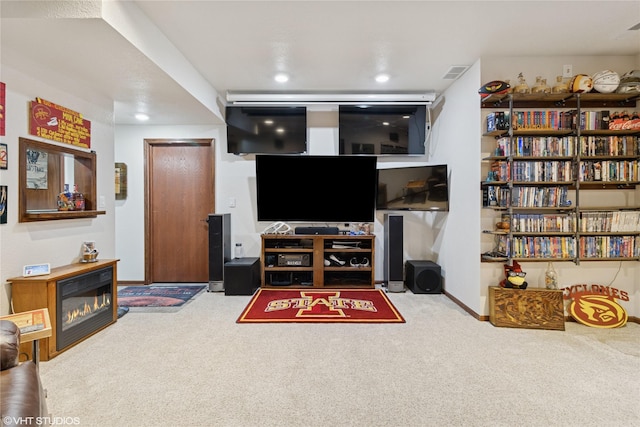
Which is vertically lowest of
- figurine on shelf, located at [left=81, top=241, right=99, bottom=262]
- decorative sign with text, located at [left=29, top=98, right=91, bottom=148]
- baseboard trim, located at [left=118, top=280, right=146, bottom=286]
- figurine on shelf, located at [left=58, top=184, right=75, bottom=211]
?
baseboard trim, located at [left=118, top=280, right=146, bottom=286]

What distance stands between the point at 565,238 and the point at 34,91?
4785 mm

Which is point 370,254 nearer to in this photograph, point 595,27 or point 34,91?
point 595,27

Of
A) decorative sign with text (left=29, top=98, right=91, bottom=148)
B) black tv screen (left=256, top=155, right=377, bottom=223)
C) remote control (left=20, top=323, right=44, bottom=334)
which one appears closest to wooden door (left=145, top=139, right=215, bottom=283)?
black tv screen (left=256, top=155, right=377, bottom=223)

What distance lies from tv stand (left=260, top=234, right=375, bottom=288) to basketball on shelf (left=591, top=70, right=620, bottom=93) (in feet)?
8.94

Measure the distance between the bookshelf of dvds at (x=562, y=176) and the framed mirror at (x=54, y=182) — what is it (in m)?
3.83

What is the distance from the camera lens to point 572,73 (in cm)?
308

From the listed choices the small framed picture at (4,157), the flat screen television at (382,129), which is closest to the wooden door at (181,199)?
the flat screen television at (382,129)

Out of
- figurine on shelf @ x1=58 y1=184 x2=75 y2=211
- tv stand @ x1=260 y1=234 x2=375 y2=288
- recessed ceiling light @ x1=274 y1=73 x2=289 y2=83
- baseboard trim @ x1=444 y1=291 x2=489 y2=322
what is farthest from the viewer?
tv stand @ x1=260 y1=234 x2=375 y2=288

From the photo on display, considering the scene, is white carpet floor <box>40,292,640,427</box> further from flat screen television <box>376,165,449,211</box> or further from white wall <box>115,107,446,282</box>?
white wall <box>115,107,446,282</box>

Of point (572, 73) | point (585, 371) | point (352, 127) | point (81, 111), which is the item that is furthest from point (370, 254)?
point (81, 111)

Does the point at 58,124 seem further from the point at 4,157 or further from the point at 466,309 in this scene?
the point at 466,309

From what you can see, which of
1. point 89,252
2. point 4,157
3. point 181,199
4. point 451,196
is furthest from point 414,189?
point 4,157

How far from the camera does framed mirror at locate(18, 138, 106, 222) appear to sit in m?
2.38

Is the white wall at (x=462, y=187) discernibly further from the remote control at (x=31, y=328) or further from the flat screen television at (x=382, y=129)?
the remote control at (x=31, y=328)
